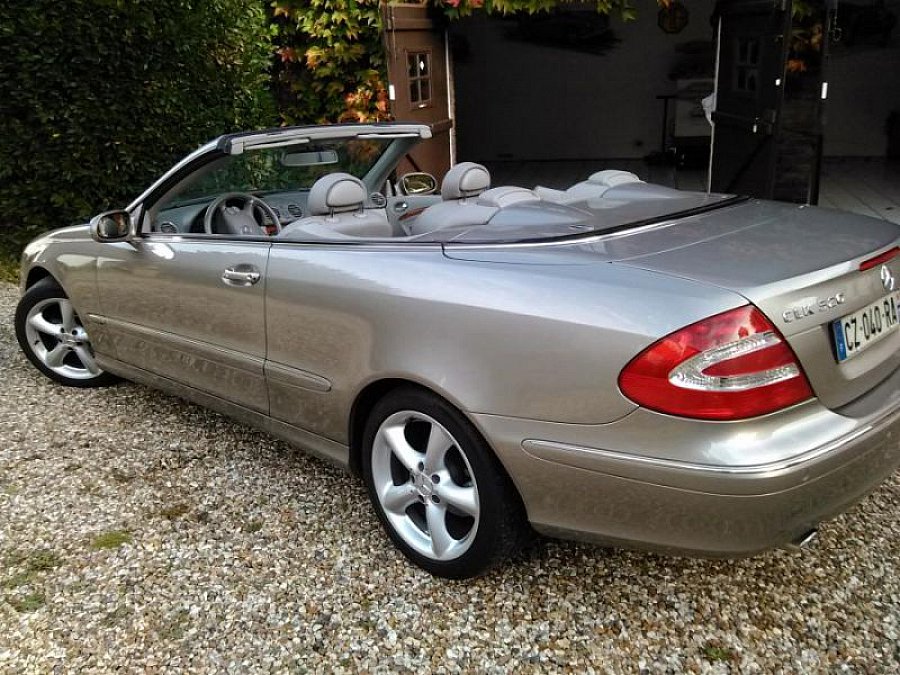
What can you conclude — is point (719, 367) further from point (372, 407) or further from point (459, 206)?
point (459, 206)

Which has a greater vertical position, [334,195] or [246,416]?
[334,195]

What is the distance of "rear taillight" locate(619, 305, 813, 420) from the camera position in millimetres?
1917

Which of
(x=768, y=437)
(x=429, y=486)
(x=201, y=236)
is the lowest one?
(x=429, y=486)

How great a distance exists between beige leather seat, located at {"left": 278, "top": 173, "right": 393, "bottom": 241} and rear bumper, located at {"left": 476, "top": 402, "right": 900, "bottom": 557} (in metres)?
1.09

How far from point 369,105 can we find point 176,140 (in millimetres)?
1888

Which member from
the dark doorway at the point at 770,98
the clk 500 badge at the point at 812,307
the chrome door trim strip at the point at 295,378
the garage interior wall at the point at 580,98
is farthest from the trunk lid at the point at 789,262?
the garage interior wall at the point at 580,98

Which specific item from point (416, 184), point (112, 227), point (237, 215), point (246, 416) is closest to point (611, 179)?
point (416, 184)

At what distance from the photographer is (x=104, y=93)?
262 inches

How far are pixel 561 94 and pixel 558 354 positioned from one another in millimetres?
11944

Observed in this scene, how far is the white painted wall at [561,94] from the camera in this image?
42.3 feet

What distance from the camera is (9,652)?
2289 millimetres

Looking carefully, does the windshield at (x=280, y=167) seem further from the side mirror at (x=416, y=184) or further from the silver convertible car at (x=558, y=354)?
the side mirror at (x=416, y=184)

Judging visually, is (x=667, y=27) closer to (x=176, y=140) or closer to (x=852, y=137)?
(x=852, y=137)

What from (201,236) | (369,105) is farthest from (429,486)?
(369,105)
